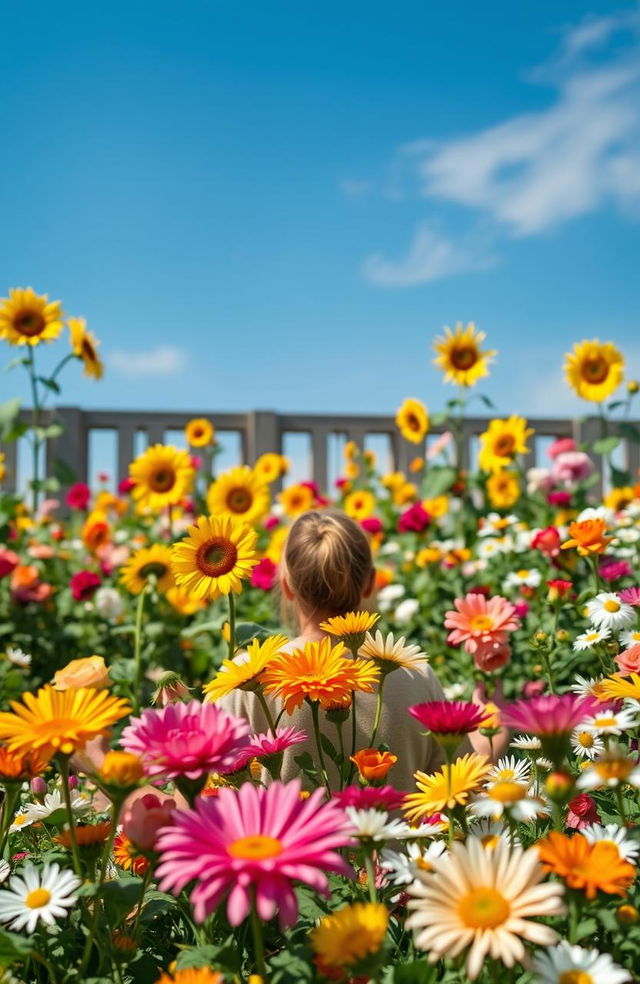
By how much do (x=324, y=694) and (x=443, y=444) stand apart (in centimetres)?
357

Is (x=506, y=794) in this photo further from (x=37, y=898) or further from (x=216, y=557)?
(x=216, y=557)

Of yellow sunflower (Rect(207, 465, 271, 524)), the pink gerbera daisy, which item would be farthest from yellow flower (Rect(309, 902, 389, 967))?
yellow sunflower (Rect(207, 465, 271, 524))

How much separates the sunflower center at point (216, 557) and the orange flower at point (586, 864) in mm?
856

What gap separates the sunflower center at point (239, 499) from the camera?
123 inches

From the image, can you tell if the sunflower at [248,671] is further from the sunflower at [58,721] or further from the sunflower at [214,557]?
the sunflower at [214,557]

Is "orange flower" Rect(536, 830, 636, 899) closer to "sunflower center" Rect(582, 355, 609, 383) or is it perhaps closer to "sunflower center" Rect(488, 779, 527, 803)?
"sunflower center" Rect(488, 779, 527, 803)

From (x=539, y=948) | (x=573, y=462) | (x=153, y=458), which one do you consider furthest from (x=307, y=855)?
(x=573, y=462)

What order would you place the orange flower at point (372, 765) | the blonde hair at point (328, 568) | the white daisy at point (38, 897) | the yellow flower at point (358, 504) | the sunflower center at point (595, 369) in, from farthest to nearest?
the yellow flower at point (358, 504) < the sunflower center at point (595, 369) < the blonde hair at point (328, 568) < the orange flower at point (372, 765) < the white daisy at point (38, 897)

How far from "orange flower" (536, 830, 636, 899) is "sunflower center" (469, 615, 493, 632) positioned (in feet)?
1.91

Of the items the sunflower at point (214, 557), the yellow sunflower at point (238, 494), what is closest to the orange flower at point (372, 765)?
the sunflower at point (214, 557)

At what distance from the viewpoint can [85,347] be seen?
13.2 ft

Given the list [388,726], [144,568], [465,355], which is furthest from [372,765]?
[465,355]

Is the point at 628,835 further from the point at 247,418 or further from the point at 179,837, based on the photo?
the point at 247,418

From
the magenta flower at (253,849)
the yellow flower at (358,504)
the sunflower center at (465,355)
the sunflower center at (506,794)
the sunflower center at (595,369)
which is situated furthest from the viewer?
the yellow flower at (358,504)
